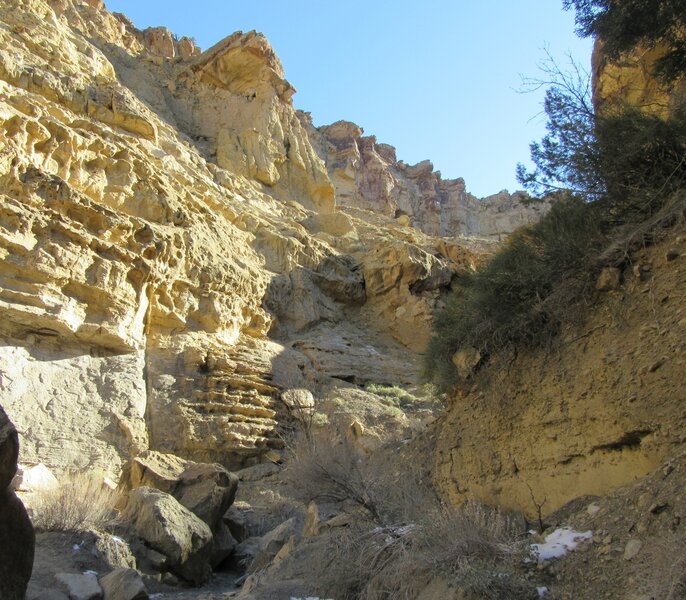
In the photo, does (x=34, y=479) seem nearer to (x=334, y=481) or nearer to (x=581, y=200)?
(x=334, y=481)

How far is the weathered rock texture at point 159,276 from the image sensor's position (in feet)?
41.5

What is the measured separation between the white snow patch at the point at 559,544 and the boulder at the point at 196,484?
248 inches

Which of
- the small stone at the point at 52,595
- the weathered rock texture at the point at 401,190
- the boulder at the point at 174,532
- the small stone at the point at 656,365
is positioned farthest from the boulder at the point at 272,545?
the weathered rock texture at the point at 401,190

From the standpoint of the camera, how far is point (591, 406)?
264 inches

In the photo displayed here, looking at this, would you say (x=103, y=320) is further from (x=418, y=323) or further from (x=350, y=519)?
(x=418, y=323)

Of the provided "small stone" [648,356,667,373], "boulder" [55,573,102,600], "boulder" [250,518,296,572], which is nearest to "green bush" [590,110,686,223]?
"small stone" [648,356,667,373]

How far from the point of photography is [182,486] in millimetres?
10516

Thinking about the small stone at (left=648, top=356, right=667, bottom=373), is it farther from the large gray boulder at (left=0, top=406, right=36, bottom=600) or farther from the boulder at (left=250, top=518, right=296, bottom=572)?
the large gray boulder at (left=0, top=406, right=36, bottom=600)

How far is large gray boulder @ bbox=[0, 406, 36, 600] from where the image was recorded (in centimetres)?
539

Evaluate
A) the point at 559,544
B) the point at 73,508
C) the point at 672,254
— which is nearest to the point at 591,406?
the point at 672,254

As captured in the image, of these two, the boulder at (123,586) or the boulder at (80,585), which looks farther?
the boulder at (123,586)

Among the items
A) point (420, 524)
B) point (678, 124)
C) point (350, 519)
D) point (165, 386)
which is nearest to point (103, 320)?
point (165, 386)

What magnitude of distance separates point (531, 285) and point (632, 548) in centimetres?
433

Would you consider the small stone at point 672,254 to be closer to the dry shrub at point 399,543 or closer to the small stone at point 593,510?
the small stone at point 593,510
